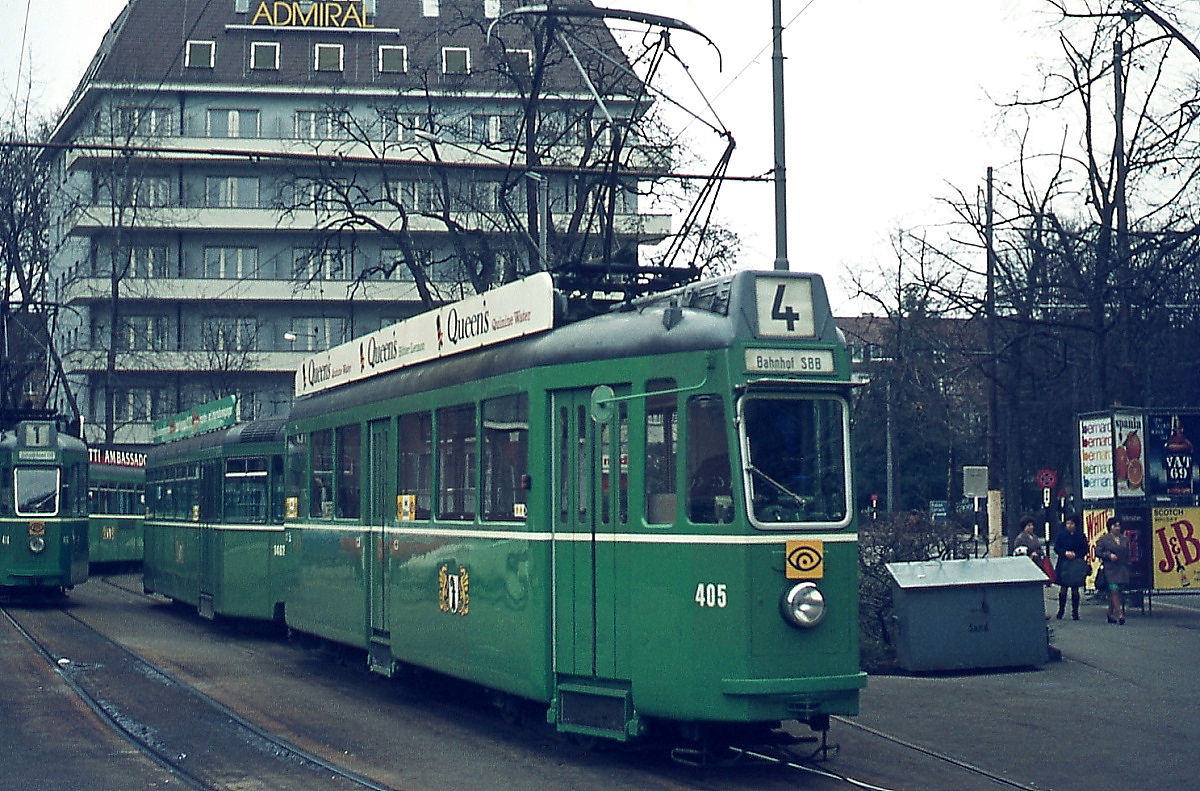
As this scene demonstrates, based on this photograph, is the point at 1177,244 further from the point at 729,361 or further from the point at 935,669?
the point at 729,361

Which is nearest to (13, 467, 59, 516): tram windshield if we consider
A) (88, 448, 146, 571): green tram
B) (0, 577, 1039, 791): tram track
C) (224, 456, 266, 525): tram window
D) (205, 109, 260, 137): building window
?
(224, 456, 266, 525): tram window

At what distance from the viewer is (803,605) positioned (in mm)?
10266

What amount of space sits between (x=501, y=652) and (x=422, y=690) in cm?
369

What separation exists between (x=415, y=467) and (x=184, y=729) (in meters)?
2.79

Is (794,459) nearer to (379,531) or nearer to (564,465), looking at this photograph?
(564,465)

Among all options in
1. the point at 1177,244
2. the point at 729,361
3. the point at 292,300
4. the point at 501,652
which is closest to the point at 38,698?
the point at 501,652

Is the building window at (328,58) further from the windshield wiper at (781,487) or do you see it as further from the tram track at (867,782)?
the windshield wiper at (781,487)

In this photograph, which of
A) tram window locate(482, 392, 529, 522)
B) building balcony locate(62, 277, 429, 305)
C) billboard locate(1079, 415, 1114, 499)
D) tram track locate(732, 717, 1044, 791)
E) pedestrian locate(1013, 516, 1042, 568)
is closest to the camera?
tram track locate(732, 717, 1044, 791)

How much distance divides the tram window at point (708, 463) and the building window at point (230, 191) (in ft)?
200

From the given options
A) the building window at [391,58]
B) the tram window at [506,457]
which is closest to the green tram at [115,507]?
the tram window at [506,457]

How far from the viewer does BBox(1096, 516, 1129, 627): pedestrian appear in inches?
911

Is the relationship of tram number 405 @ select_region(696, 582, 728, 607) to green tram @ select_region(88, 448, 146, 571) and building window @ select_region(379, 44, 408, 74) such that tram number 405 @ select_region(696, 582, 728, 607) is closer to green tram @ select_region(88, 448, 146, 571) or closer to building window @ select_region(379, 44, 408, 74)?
green tram @ select_region(88, 448, 146, 571)

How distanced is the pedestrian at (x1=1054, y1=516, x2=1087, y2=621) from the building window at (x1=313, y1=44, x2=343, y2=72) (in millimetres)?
50659

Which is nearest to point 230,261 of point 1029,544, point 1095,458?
point 1095,458
